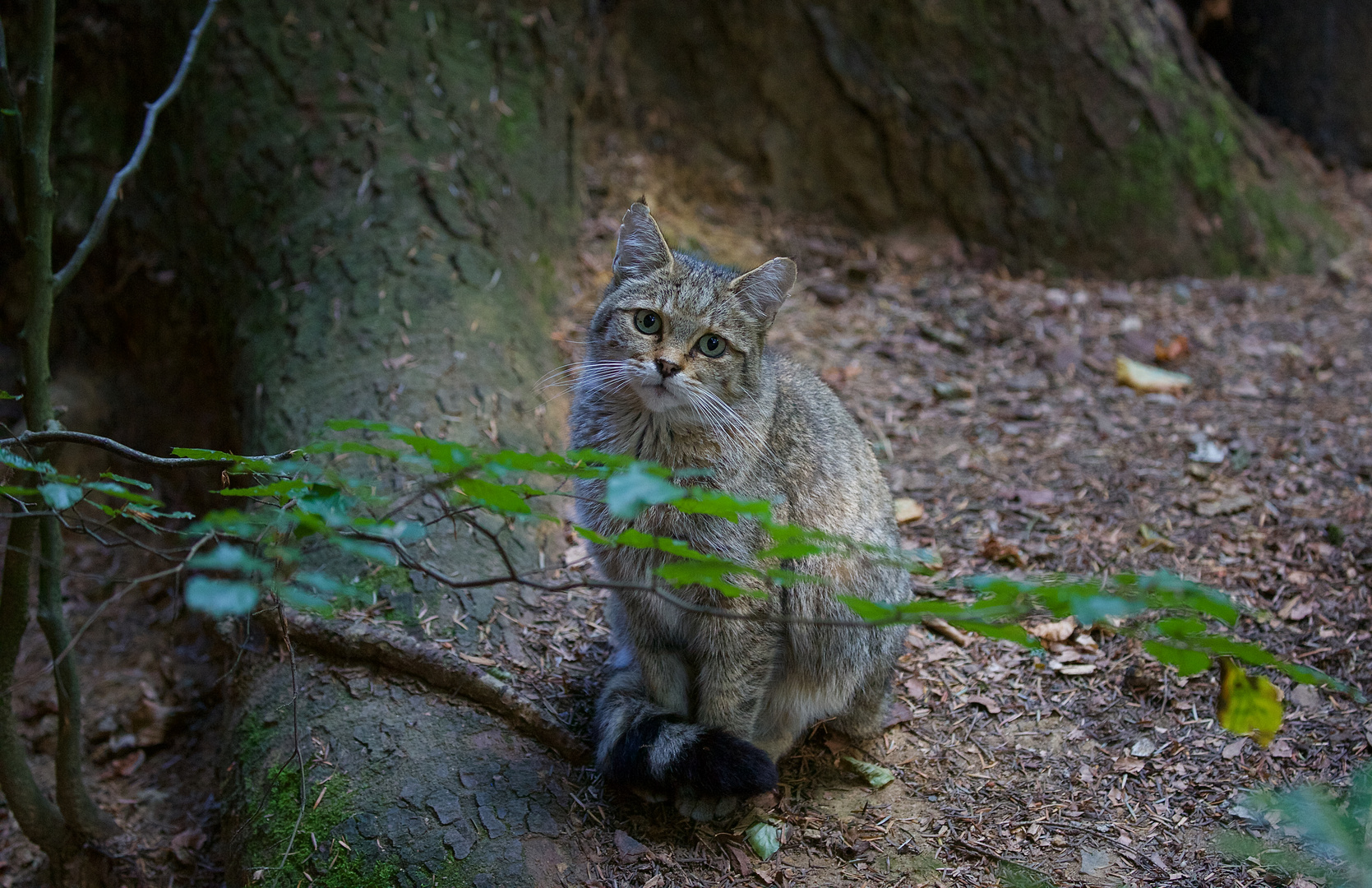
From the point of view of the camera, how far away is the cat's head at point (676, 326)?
140 inches

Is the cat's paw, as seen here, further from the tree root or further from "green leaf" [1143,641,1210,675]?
"green leaf" [1143,641,1210,675]

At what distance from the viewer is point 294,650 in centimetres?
418

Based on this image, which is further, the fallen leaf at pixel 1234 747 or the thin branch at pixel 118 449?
the fallen leaf at pixel 1234 747

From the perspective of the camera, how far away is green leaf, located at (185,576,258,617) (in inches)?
66.1

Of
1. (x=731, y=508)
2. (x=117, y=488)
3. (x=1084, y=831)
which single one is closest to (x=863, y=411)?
(x=1084, y=831)

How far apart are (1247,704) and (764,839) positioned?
1.87 metres

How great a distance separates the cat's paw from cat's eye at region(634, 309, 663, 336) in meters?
1.83

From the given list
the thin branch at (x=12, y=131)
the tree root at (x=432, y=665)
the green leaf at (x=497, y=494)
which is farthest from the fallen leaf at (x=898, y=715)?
the thin branch at (x=12, y=131)

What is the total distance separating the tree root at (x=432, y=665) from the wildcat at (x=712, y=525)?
0.28 m

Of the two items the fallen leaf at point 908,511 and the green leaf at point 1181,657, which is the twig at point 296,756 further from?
the fallen leaf at point 908,511

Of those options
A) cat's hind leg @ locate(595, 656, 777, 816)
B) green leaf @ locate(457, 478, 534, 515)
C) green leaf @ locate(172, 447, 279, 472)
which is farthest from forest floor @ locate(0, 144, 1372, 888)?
green leaf @ locate(457, 478, 534, 515)

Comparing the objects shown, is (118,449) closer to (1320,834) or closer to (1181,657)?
(1181,657)

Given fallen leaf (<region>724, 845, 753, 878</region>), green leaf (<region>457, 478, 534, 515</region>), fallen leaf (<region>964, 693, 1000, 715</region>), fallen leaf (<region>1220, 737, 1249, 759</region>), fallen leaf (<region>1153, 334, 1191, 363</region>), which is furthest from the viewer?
fallen leaf (<region>1153, 334, 1191, 363</region>)

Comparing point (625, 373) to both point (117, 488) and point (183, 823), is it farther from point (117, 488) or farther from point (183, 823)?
point (183, 823)
